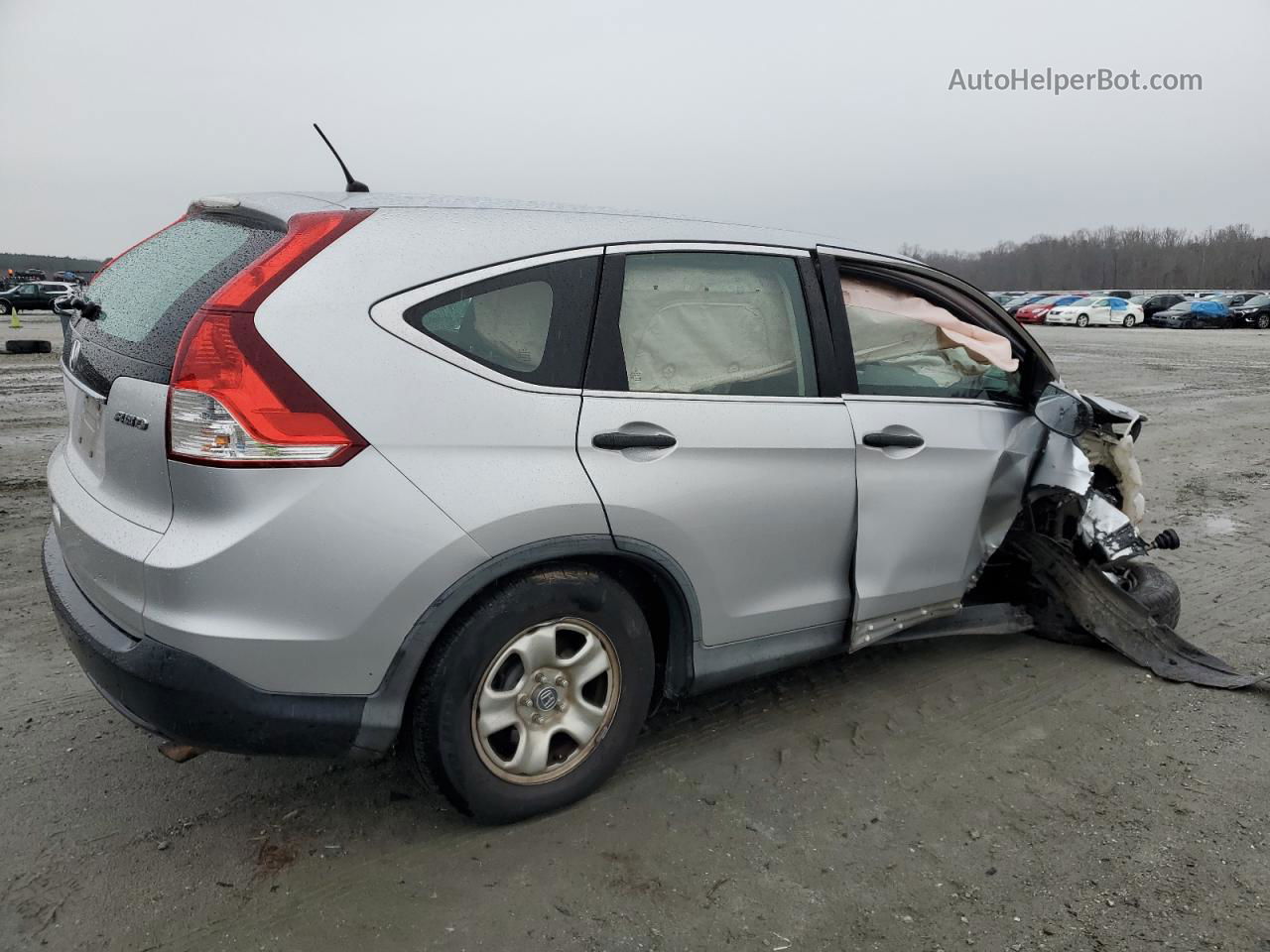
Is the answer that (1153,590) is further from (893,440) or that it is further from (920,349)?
(893,440)

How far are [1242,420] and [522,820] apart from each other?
36.8ft

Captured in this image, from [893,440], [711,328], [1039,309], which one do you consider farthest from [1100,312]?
[711,328]

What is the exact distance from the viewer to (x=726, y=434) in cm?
289

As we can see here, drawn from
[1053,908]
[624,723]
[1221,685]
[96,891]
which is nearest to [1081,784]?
[1053,908]

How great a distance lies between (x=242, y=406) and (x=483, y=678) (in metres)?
0.95

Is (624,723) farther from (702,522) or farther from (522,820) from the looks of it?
(702,522)

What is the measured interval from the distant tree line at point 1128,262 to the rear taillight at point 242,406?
296 feet

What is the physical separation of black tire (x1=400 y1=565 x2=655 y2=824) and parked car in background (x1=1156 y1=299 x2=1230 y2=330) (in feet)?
144

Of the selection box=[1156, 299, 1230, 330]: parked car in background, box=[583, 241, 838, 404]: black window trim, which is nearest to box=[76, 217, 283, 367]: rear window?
box=[583, 241, 838, 404]: black window trim

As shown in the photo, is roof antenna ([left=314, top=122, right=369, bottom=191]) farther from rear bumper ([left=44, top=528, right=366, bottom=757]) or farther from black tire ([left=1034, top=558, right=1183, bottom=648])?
black tire ([left=1034, top=558, right=1183, bottom=648])

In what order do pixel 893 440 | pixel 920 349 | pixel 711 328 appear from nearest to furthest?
pixel 711 328
pixel 893 440
pixel 920 349

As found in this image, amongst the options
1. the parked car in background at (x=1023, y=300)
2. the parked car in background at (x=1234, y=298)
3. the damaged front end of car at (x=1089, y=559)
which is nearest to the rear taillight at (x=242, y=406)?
the damaged front end of car at (x=1089, y=559)

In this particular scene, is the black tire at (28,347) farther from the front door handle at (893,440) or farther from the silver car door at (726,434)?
the front door handle at (893,440)

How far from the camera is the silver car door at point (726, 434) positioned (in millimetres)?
2729
